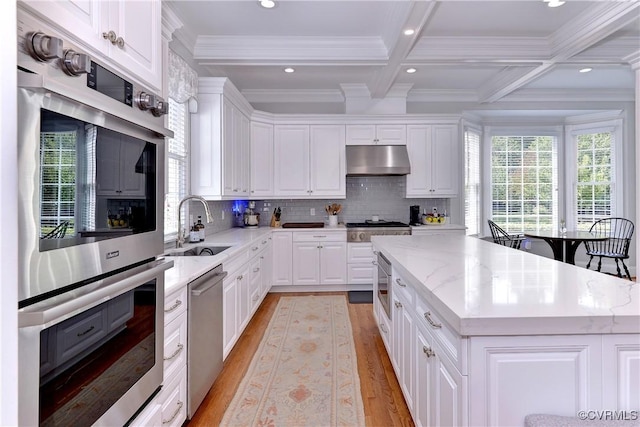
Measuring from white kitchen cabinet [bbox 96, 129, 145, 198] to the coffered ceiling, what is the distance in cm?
212

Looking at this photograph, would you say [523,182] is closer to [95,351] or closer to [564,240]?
[564,240]

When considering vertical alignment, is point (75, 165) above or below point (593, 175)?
below

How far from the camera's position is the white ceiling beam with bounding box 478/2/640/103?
290cm

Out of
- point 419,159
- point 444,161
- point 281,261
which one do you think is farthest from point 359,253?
point 444,161

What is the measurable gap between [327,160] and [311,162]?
238 millimetres

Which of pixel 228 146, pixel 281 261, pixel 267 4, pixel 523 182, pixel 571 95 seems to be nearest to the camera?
pixel 267 4

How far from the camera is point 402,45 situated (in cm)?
334

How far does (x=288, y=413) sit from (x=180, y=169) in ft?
7.75

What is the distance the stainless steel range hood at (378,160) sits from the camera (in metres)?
4.82

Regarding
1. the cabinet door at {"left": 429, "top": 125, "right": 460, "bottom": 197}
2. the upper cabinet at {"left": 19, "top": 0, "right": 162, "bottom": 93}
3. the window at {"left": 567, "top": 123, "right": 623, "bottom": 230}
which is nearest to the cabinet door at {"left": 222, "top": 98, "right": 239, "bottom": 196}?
the upper cabinet at {"left": 19, "top": 0, "right": 162, "bottom": 93}

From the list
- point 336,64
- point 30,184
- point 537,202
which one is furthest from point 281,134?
point 537,202

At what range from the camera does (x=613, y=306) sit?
45.3 inches

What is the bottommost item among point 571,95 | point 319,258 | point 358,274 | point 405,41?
point 358,274

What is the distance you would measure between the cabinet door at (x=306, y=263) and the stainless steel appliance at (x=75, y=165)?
3.39m
